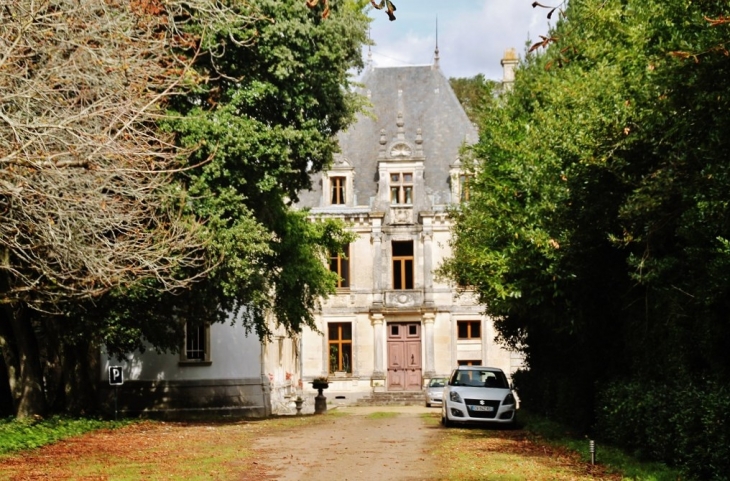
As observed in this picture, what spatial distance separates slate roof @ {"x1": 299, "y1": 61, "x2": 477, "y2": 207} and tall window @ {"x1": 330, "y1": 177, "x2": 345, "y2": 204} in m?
0.62

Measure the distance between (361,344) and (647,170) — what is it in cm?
3184

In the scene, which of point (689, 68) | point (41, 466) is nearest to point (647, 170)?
point (689, 68)

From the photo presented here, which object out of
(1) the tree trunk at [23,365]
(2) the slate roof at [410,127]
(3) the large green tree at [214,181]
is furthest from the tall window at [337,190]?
(1) the tree trunk at [23,365]

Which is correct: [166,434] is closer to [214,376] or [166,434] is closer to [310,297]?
[310,297]

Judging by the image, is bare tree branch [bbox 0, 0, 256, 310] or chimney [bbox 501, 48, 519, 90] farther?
chimney [bbox 501, 48, 519, 90]

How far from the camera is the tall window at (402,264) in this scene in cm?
4647

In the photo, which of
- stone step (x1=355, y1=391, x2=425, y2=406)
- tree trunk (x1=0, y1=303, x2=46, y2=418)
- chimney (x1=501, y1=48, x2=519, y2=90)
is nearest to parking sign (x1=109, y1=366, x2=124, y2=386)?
tree trunk (x1=0, y1=303, x2=46, y2=418)

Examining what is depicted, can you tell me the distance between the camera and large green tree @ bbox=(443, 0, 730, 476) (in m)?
12.0

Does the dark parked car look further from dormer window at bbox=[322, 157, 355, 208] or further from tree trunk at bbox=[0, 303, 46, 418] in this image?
tree trunk at bbox=[0, 303, 46, 418]

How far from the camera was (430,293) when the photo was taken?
151 feet

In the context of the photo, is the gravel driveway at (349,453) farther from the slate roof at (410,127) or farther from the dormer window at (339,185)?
the slate roof at (410,127)

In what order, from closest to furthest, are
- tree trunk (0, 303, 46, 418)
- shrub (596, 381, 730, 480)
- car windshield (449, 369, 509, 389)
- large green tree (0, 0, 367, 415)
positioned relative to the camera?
shrub (596, 381, 730, 480) < large green tree (0, 0, 367, 415) < tree trunk (0, 303, 46, 418) < car windshield (449, 369, 509, 389)

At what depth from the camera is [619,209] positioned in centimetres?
1462

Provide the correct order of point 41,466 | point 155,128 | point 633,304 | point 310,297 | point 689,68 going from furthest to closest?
point 310,297, point 155,128, point 633,304, point 41,466, point 689,68
